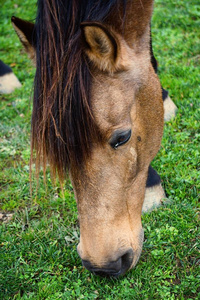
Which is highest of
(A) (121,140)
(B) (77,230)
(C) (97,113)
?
(C) (97,113)

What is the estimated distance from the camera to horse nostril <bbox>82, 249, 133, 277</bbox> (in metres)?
2.05

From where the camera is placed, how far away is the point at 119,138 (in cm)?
202

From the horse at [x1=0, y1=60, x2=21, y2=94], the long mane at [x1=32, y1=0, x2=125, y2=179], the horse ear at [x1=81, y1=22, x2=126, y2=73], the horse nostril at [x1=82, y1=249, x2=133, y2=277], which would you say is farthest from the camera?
the horse at [x1=0, y1=60, x2=21, y2=94]

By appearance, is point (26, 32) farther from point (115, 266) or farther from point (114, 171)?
point (115, 266)

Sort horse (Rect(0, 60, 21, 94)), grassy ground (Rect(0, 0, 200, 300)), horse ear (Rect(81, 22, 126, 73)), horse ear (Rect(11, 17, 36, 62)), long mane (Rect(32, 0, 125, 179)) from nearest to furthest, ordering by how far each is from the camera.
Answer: horse ear (Rect(81, 22, 126, 73)) < long mane (Rect(32, 0, 125, 179)) < horse ear (Rect(11, 17, 36, 62)) < grassy ground (Rect(0, 0, 200, 300)) < horse (Rect(0, 60, 21, 94))

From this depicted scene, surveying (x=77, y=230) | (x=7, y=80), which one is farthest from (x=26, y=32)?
(x=7, y=80)

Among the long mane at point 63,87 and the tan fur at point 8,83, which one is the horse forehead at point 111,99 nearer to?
the long mane at point 63,87

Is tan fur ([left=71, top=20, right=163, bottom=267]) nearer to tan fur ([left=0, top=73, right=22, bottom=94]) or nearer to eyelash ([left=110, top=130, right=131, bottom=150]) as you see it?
eyelash ([left=110, top=130, right=131, bottom=150])

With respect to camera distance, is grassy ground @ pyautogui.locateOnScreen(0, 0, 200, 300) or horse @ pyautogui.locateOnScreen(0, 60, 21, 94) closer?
grassy ground @ pyautogui.locateOnScreen(0, 0, 200, 300)

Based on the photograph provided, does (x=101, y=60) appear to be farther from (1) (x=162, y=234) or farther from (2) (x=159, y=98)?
(1) (x=162, y=234)

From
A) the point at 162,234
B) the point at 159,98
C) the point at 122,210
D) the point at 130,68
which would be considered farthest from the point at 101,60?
the point at 162,234

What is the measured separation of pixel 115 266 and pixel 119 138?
0.73 meters

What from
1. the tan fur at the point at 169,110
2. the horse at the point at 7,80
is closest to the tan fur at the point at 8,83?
the horse at the point at 7,80

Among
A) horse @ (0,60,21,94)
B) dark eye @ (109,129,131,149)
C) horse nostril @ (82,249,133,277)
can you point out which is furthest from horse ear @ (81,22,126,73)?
horse @ (0,60,21,94)
